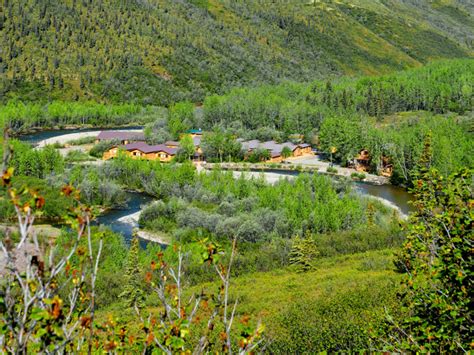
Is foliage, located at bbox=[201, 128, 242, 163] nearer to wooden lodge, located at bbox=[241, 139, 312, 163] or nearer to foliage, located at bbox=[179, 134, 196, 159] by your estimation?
wooden lodge, located at bbox=[241, 139, 312, 163]

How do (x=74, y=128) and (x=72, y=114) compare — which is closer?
(x=74, y=128)

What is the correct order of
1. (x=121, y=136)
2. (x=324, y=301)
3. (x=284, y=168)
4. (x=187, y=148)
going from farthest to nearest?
(x=121, y=136) → (x=187, y=148) → (x=284, y=168) → (x=324, y=301)

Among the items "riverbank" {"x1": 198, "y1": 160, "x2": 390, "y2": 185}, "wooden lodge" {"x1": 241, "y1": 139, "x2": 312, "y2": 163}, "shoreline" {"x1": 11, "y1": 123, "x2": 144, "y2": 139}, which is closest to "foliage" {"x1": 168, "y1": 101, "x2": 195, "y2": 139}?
"wooden lodge" {"x1": 241, "y1": 139, "x2": 312, "y2": 163}

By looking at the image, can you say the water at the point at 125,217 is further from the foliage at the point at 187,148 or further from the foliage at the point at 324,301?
the foliage at the point at 187,148

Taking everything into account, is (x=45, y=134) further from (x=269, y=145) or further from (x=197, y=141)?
(x=269, y=145)

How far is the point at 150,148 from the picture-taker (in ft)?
263

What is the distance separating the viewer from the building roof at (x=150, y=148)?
78.7 meters

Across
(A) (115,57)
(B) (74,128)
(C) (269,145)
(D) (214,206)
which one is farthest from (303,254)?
(A) (115,57)

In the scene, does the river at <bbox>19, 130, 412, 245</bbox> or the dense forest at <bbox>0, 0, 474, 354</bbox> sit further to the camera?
the river at <bbox>19, 130, 412, 245</bbox>

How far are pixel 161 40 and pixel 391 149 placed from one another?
123m

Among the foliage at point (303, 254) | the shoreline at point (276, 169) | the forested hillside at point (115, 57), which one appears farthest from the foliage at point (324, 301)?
the forested hillside at point (115, 57)

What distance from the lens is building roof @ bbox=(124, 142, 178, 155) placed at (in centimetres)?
7869

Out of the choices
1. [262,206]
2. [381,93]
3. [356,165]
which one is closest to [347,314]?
[262,206]

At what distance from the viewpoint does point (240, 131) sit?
307 ft
